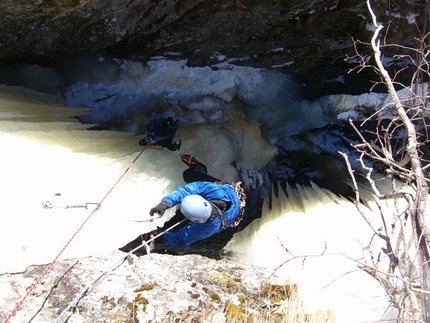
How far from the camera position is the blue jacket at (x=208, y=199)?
367 cm

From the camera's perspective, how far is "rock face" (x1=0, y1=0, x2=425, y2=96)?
151 inches

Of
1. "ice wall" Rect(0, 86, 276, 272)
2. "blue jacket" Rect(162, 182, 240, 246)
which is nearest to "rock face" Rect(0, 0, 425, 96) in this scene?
"ice wall" Rect(0, 86, 276, 272)

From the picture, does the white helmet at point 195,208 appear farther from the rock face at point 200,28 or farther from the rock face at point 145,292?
the rock face at point 200,28

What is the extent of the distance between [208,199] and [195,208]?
0.39 meters

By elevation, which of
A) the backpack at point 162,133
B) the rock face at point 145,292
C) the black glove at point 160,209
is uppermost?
the backpack at point 162,133

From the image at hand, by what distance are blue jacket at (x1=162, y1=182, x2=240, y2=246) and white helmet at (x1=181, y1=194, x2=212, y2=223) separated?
169mm

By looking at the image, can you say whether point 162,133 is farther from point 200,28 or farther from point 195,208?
point 195,208

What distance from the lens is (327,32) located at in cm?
488

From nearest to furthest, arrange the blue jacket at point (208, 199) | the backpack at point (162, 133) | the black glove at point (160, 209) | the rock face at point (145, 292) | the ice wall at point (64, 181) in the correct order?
the rock face at point (145, 292) → the ice wall at point (64, 181) → the black glove at point (160, 209) → the blue jacket at point (208, 199) → the backpack at point (162, 133)

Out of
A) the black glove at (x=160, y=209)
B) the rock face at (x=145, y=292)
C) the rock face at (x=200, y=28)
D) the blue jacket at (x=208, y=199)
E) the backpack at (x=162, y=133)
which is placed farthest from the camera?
the backpack at (x=162, y=133)

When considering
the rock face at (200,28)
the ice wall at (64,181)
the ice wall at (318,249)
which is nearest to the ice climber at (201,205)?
the ice wall at (64,181)

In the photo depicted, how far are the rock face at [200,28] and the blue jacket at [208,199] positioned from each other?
80.1 inches

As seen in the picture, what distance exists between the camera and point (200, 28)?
4688mm

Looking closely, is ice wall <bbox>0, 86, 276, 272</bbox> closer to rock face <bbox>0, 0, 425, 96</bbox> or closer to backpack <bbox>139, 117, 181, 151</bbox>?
backpack <bbox>139, 117, 181, 151</bbox>
